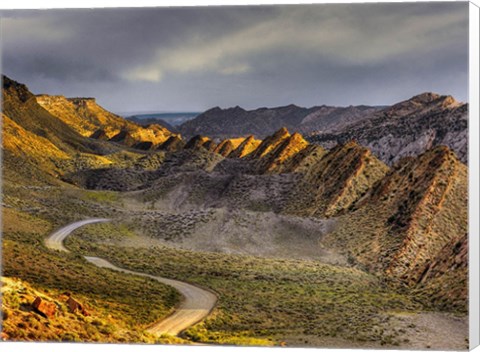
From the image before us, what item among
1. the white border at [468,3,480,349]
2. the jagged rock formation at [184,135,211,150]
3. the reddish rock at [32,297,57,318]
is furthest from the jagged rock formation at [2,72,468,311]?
the reddish rock at [32,297,57,318]

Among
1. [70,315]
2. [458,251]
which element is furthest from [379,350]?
[70,315]

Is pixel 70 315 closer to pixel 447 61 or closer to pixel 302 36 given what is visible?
pixel 302 36

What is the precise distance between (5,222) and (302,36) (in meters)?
16.2

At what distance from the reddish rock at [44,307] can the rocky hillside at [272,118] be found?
555 inches

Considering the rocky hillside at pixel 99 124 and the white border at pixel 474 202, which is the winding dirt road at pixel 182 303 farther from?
the white border at pixel 474 202

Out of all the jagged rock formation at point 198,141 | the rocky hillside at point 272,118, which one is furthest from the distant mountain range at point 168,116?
the jagged rock formation at point 198,141

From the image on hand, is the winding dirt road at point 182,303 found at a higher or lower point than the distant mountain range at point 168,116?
lower

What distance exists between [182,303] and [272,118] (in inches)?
547

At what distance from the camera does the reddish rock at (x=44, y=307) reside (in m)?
17.8

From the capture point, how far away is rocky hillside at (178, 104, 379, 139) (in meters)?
29.4

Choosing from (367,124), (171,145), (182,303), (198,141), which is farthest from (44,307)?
(171,145)

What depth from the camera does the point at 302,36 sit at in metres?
24.4

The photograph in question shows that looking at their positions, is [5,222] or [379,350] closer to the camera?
[379,350]

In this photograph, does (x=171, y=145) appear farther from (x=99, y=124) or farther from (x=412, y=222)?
(x=412, y=222)
